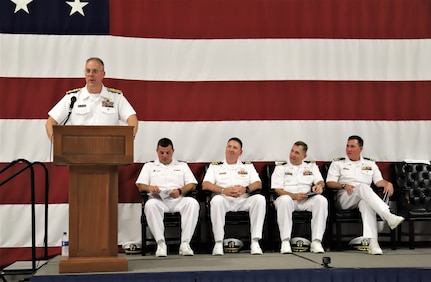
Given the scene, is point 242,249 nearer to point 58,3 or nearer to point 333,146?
point 333,146

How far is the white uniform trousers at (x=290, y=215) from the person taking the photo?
20.6ft

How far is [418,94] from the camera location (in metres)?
7.26

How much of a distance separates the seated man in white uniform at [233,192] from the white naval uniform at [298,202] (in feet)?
0.63

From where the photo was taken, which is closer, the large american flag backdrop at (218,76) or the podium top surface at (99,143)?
the podium top surface at (99,143)

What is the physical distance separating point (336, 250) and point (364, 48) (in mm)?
2279

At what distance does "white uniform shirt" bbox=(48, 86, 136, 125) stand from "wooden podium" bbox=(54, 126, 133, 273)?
0.76m

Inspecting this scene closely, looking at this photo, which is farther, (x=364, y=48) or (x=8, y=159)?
(x=364, y=48)

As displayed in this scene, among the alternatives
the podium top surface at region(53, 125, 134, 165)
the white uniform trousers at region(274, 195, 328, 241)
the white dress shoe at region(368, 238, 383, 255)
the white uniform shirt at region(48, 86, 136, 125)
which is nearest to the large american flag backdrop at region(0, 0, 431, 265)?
the white uniform trousers at region(274, 195, 328, 241)

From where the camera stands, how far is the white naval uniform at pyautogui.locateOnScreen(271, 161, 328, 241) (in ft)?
20.6

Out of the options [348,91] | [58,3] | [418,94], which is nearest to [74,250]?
[58,3]

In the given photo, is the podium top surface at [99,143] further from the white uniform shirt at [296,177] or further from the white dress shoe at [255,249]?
the white uniform shirt at [296,177]

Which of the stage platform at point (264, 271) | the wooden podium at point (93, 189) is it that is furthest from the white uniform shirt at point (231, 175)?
the wooden podium at point (93, 189)

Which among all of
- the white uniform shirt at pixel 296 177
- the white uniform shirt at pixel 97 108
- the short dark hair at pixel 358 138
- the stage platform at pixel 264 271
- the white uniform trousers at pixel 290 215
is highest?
the white uniform shirt at pixel 97 108

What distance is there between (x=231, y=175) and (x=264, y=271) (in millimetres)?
1985
